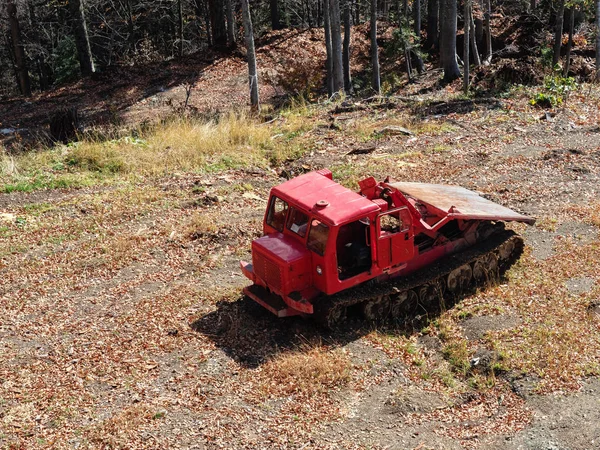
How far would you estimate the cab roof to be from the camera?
9180 mm

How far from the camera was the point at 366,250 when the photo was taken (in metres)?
9.64

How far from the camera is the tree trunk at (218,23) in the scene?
32.0 meters

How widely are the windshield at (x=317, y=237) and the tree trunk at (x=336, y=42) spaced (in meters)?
14.9

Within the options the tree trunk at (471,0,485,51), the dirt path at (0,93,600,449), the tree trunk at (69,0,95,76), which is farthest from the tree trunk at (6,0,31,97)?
the tree trunk at (471,0,485,51)

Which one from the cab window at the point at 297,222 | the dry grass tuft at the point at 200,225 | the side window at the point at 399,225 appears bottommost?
the dry grass tuft at the point at 200,225

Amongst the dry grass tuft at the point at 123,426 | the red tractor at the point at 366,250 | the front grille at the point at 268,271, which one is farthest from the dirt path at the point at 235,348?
the front grille at the point at 268,271

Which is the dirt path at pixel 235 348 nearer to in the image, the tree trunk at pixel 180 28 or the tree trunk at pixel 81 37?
the tree trunk at pixel 81 37

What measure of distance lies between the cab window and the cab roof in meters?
0.23

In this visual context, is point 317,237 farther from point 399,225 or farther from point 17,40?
point 17,40

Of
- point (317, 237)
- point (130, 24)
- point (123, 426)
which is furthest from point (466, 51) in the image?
point (130, 24)

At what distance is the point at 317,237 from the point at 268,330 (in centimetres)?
161

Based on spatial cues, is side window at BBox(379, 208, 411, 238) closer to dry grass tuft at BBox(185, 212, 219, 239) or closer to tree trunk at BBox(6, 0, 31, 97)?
dry grass tuft at BBox(185, 212, 219, 239)

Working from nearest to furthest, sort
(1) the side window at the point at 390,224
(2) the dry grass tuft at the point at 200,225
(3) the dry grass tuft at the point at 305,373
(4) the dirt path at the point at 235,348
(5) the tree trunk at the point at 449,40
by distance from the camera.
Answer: (4) the dirt path at the point at 235,348
(3) the dry grass tuft at the point at 305,373
(1) the side window at the point at 390,224
(2) the dry grass tuft at the point at 200,225
(5) the tree trunk at the point at 449,40

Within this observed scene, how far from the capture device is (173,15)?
122 feet
